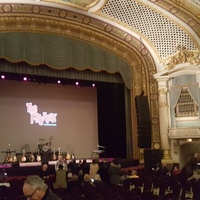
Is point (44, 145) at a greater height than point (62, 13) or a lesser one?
lesser

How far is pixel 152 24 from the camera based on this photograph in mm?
14219

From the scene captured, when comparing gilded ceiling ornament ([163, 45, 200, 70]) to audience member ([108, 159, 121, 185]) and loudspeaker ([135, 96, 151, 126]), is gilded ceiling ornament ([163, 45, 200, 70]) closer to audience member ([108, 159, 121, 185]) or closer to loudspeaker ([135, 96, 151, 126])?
loudspeaker ([135, 96, 151, 126])

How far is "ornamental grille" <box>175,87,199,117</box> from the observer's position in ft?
47.3

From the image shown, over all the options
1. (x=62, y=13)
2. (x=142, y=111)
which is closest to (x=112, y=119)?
(x=142, y=111)

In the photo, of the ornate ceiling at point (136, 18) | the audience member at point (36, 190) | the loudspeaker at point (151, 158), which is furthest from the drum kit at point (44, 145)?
the audience member at point (36, 190)

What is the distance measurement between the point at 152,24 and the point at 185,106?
391 cm

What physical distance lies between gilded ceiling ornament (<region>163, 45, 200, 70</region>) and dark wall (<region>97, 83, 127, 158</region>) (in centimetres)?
341

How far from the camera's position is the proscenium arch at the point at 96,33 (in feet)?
43.7

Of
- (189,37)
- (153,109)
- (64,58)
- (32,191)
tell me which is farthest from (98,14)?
(32,191)

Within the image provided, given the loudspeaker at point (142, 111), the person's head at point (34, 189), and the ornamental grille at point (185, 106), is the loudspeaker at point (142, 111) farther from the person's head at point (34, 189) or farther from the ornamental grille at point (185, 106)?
the person's head at point (34, 189)

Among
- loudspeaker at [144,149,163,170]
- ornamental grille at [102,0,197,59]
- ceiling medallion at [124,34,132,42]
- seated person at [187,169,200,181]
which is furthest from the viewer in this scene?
ceiling medallion at [124,34,132,42]

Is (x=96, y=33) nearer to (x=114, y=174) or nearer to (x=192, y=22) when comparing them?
(x=192, y=22)

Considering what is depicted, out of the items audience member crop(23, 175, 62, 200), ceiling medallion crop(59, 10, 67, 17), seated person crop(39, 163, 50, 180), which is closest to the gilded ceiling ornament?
ceiling medallion crop(59, 10, 67, 17)

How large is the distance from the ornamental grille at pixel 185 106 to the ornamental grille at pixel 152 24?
1990mm
